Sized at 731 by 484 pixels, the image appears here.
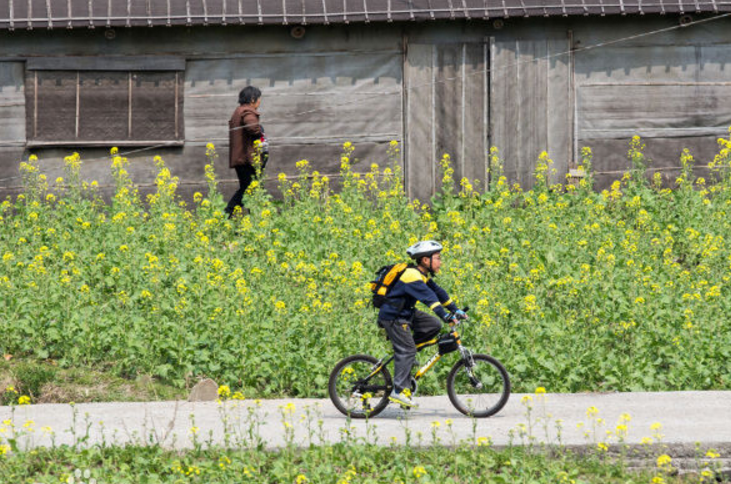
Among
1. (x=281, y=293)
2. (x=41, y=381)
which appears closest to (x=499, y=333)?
(x=281, y=293)

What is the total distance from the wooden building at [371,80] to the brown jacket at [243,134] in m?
0.81

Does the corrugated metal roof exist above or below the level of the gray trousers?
above

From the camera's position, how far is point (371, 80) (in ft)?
48.6

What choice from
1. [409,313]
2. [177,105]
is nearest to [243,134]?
[177,105]

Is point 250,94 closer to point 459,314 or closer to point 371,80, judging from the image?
point 371,80

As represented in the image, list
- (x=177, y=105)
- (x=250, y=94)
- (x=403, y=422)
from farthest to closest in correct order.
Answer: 1. (x=177, y=105)
2. (x=250, y=94)
3. (x=403, y=422)

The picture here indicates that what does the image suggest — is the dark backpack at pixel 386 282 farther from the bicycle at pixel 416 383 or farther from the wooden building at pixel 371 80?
the wooden building at pixel 371 80

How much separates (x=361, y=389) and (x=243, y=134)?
5874 millimetres

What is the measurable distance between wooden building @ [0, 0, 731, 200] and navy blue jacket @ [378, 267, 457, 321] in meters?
6.37

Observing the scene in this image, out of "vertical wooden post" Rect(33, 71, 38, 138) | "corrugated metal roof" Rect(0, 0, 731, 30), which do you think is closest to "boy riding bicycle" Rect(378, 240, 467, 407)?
"corrugated metal roof" Rect(0, 0, 731, 30)

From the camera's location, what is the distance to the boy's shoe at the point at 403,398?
8.50 meters

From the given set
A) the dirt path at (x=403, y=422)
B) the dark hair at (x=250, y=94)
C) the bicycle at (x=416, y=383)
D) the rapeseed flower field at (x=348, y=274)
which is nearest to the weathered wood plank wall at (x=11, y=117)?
the rapeseed flower field at (x=348, y=274)

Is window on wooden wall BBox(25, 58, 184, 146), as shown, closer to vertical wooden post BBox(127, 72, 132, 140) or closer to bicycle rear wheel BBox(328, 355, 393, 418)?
vertical wooden post BBox(127, 72, 132, 140)

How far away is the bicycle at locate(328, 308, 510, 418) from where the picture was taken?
853cm
